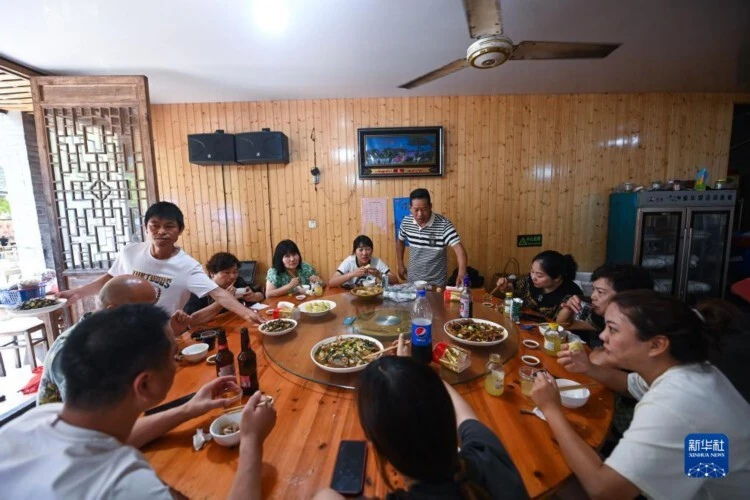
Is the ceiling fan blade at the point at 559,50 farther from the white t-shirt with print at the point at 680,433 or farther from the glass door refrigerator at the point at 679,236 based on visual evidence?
the glass door refrigerator at the point at 679,236

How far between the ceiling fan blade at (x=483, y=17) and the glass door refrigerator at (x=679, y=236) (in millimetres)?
3349

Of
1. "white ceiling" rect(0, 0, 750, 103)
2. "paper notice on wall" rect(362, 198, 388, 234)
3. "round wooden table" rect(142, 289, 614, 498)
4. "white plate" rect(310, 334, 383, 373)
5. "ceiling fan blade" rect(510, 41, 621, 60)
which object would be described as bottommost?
"round wooden table" rect(142, 289, 614, 498)

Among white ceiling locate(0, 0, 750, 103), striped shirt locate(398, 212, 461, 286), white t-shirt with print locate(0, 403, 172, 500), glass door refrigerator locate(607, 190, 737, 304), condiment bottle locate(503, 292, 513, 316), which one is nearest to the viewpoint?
white t-shirt with print locate(0, 403, 172, 500)

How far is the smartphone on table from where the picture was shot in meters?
0.90

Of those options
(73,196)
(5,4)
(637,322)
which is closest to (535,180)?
(637,322)

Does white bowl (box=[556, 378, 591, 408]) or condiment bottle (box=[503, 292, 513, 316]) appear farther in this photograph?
condiment bottle (box=[503, 292, 513, 316])

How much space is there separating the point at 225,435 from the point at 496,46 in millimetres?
2309

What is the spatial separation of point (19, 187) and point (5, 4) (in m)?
3.78

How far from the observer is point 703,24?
272 centimetres

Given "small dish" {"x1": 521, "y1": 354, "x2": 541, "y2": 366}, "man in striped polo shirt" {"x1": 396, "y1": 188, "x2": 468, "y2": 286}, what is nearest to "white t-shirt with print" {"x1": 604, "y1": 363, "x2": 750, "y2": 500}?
"small dish" {"x1": 521, "y1": 354, "x2": 541, "y2": 366}

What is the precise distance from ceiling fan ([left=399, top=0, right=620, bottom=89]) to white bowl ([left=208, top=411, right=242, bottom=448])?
2228 millimetres

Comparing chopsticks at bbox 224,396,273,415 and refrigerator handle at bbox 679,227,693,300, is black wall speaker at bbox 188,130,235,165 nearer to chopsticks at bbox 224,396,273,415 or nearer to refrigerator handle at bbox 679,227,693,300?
chopsticks at bbox 224,396,273,415

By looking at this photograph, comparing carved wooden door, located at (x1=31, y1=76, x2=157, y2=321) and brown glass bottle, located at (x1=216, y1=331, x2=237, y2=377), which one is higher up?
carved wooden door, located at (x1=31, y1=76, x2=157, y2=321)

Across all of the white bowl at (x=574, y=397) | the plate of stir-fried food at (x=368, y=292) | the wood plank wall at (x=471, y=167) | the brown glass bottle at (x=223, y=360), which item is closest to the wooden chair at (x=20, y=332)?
the wood plank wall at (x=471, y=167)
